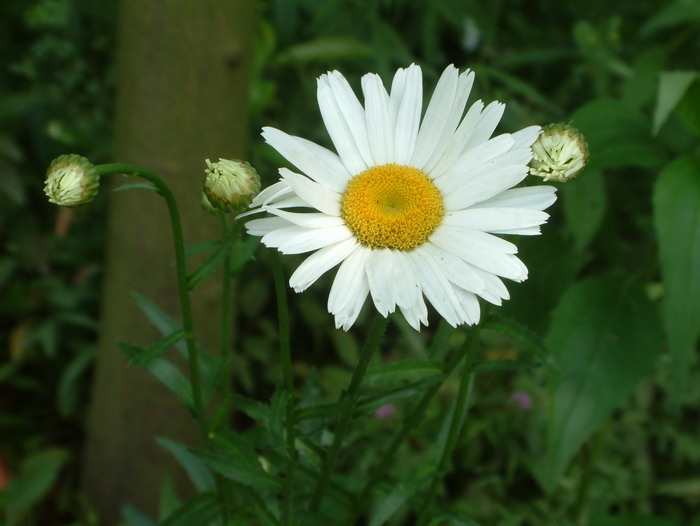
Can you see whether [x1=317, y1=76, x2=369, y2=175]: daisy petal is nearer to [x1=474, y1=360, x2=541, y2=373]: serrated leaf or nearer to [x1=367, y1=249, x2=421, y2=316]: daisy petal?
[x1=367, y1=249, x2=421, y2=316]: daisy petal

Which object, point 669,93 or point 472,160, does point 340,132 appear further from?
point 669,93

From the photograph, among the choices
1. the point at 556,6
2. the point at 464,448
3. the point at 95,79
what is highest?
the point at 556,6

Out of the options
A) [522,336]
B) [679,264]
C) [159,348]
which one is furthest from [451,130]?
[679,264]

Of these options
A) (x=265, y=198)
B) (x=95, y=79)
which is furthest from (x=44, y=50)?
(x=265, y=198)

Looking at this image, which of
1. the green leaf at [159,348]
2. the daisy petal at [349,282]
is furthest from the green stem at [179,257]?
the daisy petal at [349,282]

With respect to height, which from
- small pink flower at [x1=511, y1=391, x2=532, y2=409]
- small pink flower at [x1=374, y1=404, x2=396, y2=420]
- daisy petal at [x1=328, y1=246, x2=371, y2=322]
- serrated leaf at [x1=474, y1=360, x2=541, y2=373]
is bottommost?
small pink flower at [x1=374, y1=404, x2=396, y2=420]

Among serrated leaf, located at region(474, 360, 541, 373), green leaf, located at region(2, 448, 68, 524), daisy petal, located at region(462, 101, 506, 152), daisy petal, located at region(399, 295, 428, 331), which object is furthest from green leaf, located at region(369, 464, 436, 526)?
green leaf, located at region(2, 448, 68, 524)

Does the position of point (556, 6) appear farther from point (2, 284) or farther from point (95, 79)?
point (2, 284)

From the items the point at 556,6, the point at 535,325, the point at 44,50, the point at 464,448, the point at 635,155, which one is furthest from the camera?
the point at 556,6
